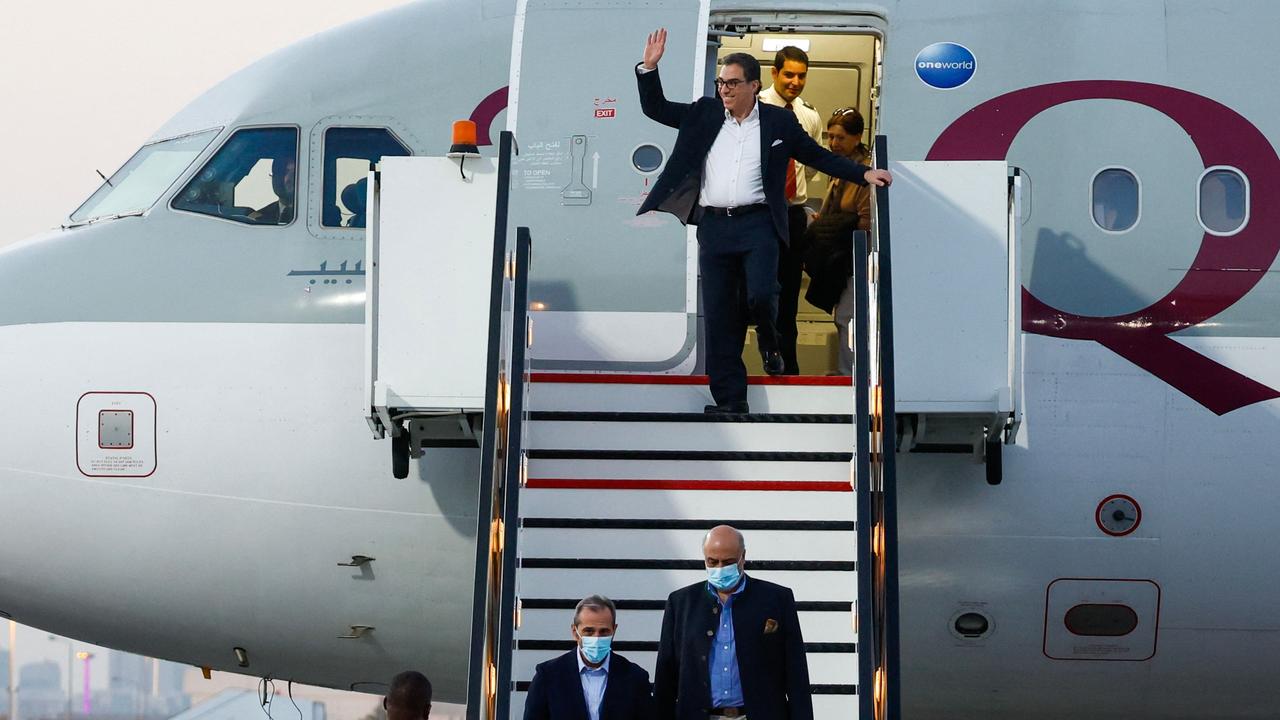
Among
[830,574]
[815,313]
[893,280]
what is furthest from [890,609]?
[815,313]

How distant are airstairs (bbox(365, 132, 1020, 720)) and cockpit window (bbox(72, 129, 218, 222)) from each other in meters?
2.04

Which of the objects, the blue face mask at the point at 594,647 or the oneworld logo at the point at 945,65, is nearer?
the blue face mask at the point at 594,647

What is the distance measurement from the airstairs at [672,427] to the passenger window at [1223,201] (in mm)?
1615

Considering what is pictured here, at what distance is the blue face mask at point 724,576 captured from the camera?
5.62m

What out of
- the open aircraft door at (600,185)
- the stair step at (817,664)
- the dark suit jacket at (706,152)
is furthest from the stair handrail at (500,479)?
the open aircraft door at (600,185)

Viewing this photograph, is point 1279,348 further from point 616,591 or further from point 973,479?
point 616,591

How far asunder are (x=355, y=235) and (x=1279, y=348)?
17.1ft

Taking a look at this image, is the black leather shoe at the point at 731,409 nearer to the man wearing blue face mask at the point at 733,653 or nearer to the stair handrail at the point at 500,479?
the stair handrail at the point at 500,479

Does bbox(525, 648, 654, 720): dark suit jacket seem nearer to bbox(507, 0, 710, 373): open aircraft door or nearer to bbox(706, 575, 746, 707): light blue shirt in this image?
bbox(706, 575, 746, 707): light blue shirt

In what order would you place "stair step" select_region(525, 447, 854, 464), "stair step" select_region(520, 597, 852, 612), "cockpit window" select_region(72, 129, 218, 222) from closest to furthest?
"stair step" select_region(520, 597, 852, 612) → "stair step" select_region(525, 447, 854, 464) → "cockpit window" select_region(72, 129, 218, 222)

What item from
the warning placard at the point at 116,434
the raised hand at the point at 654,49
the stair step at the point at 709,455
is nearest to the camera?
the raised hand at the point at 654,49

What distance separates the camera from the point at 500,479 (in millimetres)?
7066

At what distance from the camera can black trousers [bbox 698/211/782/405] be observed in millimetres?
7312

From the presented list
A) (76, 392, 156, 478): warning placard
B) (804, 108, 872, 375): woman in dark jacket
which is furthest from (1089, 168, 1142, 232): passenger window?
(76, 392, 156, 478): warning placard
